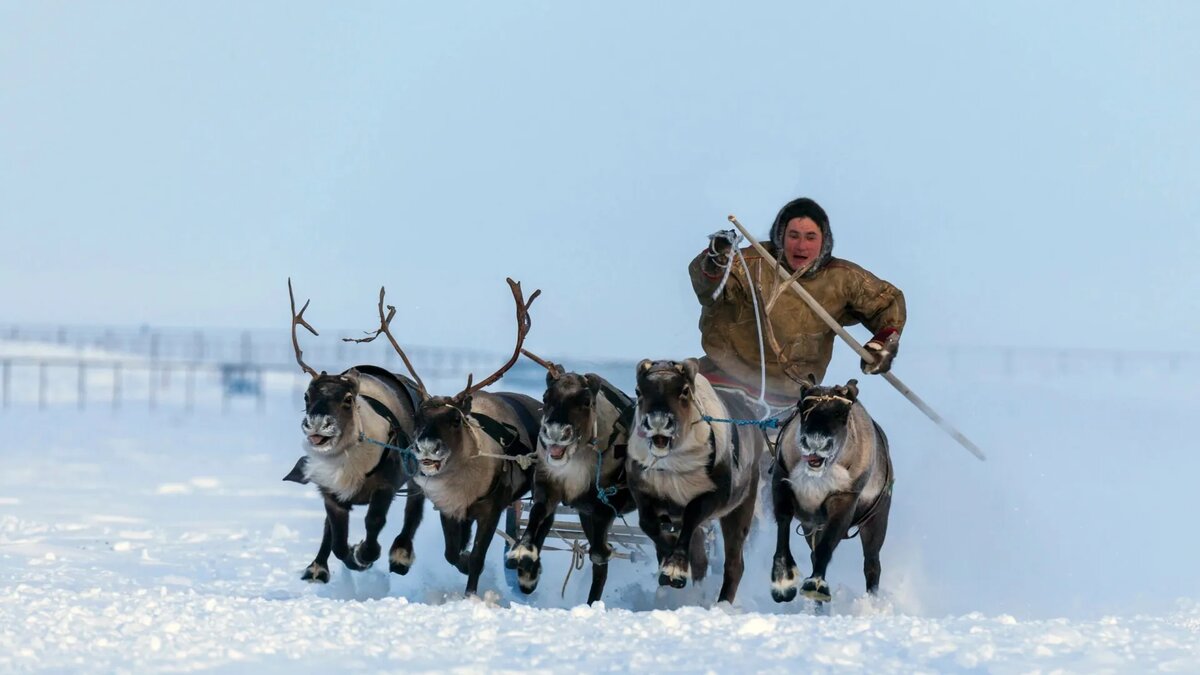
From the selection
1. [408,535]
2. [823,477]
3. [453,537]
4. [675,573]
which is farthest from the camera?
[408,535]

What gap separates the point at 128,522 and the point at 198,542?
2.70 m

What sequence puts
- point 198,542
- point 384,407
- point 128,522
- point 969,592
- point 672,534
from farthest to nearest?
1. point 128,522
2. point 198,542
3. point 969,592
4. point 384,407
5. point 672,534

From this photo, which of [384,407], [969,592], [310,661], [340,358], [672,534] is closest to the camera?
[310,661]

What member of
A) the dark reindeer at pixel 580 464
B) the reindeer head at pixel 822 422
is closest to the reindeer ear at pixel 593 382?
the dark reindeer at pixel 580 464

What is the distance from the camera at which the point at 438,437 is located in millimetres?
12633

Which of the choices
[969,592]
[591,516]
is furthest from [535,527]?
[969,592]

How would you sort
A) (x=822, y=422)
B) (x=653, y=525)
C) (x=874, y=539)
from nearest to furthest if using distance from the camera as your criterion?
(x=822, y=422), (x=653, y=525), (x=874, y=539)

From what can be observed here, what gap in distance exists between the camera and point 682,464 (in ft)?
39.2

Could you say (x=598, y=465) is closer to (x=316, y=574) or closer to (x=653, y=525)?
(x=653, y=525)

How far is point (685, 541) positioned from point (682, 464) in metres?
0.44

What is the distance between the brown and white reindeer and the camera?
513 inches

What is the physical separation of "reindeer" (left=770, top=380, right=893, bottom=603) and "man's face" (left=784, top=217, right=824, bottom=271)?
151cm

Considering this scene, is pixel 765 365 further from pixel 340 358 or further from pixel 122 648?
pixel 340 358

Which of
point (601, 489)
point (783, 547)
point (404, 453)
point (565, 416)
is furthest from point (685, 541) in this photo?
point (404, 453)
